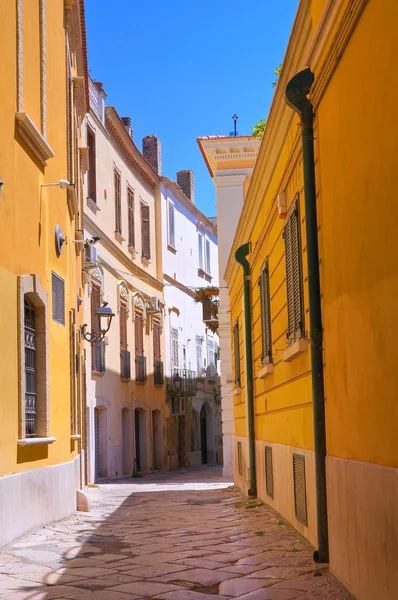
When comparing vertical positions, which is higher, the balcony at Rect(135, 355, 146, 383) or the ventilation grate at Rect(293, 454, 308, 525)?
the balcony at Rect(135, 355, 146, 383)

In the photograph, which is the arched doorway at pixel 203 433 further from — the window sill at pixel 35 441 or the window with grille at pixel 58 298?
the window sill at pixel 35 441

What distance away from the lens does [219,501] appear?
15.5 metres

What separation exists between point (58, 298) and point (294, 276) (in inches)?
190

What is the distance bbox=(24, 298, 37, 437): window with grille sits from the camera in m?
10.6

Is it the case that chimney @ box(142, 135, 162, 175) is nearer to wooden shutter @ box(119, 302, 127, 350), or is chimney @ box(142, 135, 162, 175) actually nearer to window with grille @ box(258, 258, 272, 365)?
wooden shutter @ box(119, 302, 127, 350)

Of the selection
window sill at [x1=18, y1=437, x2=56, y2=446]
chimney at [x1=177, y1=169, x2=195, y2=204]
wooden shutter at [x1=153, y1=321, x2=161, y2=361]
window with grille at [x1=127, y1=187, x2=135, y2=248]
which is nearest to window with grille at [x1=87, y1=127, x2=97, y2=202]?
window with grille at [x1=127, y1=187, x2=135, y2=248]

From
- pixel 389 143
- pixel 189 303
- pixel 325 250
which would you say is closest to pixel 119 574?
pixel 325 250

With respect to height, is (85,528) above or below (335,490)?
below

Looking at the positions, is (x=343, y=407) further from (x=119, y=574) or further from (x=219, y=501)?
(x=219, y=501)

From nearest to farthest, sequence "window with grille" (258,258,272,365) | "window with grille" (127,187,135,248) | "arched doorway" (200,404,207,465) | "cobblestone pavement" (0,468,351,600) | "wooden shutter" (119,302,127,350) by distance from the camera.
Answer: "cobblestone pavement" (0,468,351,600) < "window with grille" (258,258,272,365) < "wooden shutter" (119,302,127,350) < "window with grille" (127,187,135,248) < "arched doorway" (200,404,207,465)

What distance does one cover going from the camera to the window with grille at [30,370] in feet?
34.9

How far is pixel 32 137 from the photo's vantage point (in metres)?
10.3

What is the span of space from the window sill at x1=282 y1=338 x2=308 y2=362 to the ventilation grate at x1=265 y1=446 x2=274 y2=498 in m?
3.23

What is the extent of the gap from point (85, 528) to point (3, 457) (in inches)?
110
